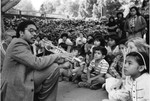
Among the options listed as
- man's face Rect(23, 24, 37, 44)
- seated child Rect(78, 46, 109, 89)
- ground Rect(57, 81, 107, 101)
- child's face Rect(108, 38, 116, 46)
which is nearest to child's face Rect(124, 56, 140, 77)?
ground Rect(57, 81, 107, 101)

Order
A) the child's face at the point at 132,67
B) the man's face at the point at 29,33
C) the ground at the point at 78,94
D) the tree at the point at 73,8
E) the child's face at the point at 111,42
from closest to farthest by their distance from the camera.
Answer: the child's face at the point at 132,67, the man's face at the point at 29,33, the ground at the point at 78,94, the child's face at the point at 111,42, the tree at the point at 73,8

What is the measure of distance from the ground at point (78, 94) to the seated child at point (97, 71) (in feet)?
0.41

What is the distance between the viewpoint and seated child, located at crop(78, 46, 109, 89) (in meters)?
3.74

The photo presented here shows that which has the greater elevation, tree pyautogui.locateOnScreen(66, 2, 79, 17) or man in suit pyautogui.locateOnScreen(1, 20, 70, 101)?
tree pyautogui.locateOnScreen(66, 2, 79, 17)

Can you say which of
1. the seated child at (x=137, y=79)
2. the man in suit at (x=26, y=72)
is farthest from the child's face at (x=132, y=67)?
the man in suit at (x=26, y=72)

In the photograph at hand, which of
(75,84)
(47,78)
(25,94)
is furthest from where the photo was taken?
(75,84)

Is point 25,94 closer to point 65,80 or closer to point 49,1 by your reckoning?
point 65,80

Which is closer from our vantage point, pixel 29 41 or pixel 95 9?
pixel 29 41

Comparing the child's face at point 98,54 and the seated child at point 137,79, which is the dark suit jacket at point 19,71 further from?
the child's face at point 98,54

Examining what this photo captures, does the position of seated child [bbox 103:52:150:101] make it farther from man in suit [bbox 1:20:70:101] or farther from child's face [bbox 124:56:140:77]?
man in suit [bbox 1:20:70:101]

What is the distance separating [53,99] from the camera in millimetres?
2734

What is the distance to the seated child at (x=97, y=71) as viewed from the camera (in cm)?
374

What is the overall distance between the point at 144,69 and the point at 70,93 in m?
1.74

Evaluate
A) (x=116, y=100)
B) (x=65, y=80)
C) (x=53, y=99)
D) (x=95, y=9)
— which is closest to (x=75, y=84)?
(x=65, y=80)
